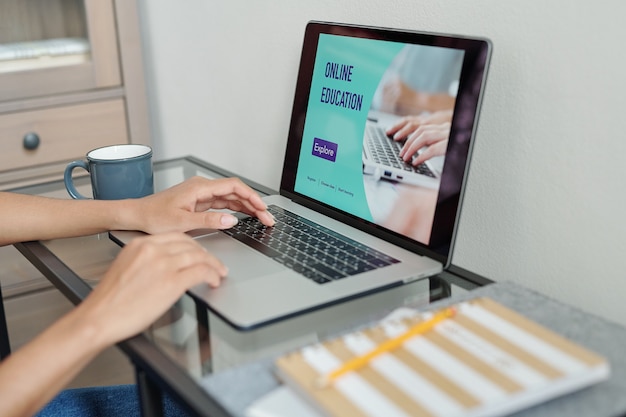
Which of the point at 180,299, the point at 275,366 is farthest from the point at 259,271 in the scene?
the point at 275,366

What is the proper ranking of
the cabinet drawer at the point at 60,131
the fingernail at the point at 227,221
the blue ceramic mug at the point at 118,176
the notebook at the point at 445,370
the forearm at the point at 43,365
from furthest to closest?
the cabinet drawer at the point at 60,131 → the blue ceramic mug at the point at 118,176 → the fingernail at the point at 227,221 → the forearm at the point at 43,365 → the notebook at the point at 445,370

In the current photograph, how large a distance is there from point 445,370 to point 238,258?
1.10 feet

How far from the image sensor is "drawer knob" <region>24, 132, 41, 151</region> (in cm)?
154

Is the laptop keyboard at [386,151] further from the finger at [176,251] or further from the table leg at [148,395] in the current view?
the table leg at [148,395]

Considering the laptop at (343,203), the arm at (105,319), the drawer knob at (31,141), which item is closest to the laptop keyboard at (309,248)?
the laptop at (343,203)

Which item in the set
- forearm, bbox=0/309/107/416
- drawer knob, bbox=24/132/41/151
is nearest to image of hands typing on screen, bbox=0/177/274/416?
forearm, bbox=0/309/107/416

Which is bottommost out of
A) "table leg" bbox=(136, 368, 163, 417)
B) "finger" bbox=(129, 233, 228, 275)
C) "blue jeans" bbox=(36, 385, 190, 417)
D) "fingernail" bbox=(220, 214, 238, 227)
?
"blue jeans" bbox=(36, 385, 190, 417)

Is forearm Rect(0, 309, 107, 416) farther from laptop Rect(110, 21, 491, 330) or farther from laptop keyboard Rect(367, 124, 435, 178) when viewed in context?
laptop keyboard Rect(367, 124, 435, 178)

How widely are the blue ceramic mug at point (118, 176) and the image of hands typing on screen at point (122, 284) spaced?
6cm

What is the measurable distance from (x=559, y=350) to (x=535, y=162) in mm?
328

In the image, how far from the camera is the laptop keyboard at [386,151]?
83cm

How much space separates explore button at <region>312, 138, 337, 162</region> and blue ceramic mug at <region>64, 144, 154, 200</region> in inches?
9.4

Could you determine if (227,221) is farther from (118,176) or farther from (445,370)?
(445,370)

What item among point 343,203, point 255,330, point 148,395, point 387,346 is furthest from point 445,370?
point 343,203
